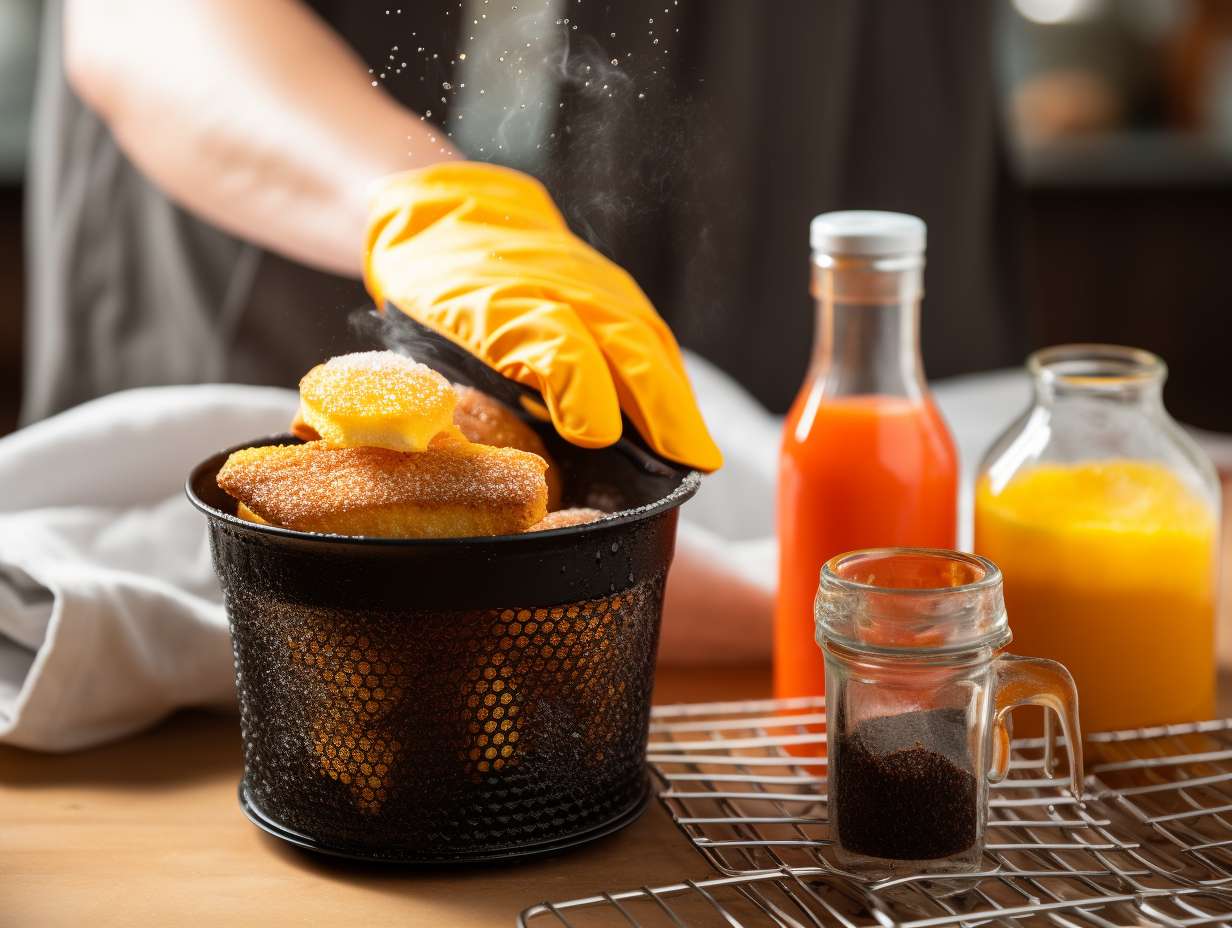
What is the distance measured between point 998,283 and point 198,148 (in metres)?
1.12

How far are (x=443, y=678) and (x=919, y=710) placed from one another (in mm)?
200

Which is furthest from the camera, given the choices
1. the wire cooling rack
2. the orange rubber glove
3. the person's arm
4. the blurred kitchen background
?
the blurred kitchen background

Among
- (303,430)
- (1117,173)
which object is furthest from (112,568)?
(1117,173)

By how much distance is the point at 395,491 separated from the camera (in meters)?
0.60

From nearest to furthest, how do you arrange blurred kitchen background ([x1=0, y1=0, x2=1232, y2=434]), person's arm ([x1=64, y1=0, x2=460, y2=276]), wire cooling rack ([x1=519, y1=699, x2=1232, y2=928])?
wire cooling rack ([x1=519, y1=699, x2=1232, y2=928]), person's arm ([x1=64, y1=0, x2=460, y2=276]), blurred kitchen background ([x1=0, y1=0, x2=1232, y2=434])

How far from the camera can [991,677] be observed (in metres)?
0.62

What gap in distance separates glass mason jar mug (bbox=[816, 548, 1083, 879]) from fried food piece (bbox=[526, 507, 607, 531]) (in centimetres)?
11

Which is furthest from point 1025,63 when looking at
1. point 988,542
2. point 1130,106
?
point 988,542

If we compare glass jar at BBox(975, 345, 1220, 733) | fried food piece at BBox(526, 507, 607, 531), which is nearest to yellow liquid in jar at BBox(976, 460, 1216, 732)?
glass jar at BBox(975, 345, 1220, 733)

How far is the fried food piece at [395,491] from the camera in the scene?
601mm

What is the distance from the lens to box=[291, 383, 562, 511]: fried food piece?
71cm

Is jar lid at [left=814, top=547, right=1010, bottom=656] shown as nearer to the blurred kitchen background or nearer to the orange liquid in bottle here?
the orange liquid in bottle

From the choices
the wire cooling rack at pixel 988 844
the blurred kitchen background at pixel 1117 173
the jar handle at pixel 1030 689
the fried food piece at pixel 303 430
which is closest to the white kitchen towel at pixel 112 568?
the fried food piece at pixel 303 430

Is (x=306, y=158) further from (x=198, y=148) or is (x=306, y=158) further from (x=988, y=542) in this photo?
Answer: (x=988, y=542)
